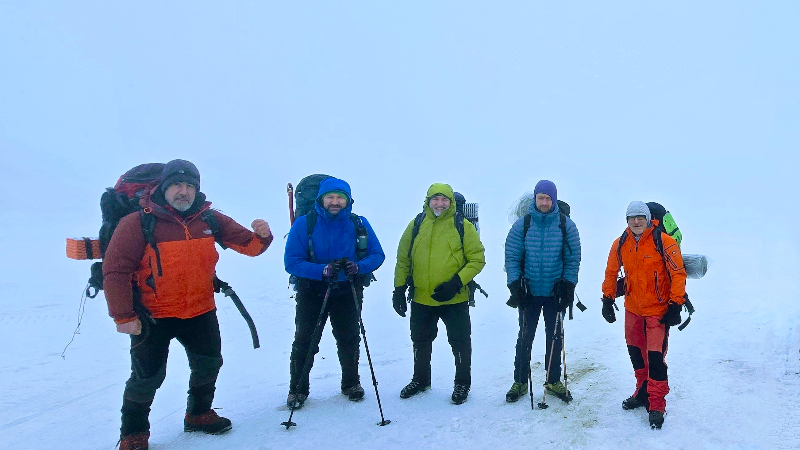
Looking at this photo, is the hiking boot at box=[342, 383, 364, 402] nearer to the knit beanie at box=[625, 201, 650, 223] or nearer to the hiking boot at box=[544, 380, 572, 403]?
the hiking boot at box=[544, 380, 572, 403]

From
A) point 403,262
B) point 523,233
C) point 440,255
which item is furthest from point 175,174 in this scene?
point 523,233

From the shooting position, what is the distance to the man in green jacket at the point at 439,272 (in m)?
5.24

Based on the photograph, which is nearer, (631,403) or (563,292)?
(631,403)

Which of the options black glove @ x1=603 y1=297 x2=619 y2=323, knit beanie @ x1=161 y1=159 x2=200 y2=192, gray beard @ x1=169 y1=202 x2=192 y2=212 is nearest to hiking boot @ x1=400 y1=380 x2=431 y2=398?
black glove @ x1=603 y1=297 x2=619 y2=323

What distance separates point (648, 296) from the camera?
469 cm

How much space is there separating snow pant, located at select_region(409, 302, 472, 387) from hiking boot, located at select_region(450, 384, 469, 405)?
0.05m

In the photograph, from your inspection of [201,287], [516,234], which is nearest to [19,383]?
[201,287]

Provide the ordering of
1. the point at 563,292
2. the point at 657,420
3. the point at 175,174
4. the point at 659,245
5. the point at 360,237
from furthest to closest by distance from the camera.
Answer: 1. the point at 360,237
2. the point at 563,292
3. the point at 659,245
4. the point at 657,420
5. the point at 175,174

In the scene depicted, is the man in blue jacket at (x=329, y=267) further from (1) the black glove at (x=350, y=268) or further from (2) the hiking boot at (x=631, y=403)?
(2) the hiking boot at (x=631, y=403)

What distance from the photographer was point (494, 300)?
11.0m

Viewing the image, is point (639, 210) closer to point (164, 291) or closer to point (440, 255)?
point (440, 255)

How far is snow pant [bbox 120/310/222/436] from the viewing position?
13.6 ft

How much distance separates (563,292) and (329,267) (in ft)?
7.71

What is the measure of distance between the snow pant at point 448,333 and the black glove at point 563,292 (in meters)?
0.95
